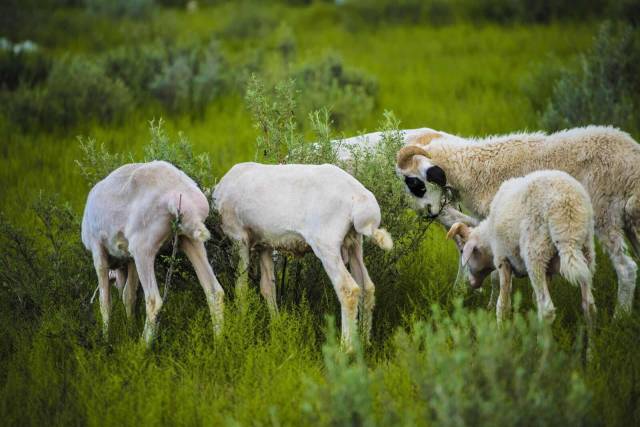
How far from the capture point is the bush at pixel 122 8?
920 inches

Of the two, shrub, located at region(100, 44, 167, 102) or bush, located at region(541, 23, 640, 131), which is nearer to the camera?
bush, located at region(541, 23, 640, 131)

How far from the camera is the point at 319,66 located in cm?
1366

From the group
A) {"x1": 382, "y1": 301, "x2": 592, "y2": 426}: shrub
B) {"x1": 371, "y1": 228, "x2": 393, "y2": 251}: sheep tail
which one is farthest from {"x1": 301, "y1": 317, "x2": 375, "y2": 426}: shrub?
{"x1": 371, "y1": 228, "x2": 393, "y2": 251}: sheep tail

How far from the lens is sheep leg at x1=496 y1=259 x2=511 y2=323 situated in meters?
5.25

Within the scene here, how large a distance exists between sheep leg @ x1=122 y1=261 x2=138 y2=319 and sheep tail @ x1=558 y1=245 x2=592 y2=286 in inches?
113

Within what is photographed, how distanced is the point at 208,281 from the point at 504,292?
6.34 feet

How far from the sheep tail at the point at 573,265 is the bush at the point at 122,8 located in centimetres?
2033

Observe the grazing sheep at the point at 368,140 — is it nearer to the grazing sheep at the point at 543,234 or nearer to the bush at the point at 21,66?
the grazing sheep at the point at 543,234

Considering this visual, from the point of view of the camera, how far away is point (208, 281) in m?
5.32

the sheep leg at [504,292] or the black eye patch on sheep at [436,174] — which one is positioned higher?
the black eye patch on sheep at [436,174]

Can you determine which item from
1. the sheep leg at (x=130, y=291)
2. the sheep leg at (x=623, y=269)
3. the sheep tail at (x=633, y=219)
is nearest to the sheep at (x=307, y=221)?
the sheep leg at (x=130, y=291)

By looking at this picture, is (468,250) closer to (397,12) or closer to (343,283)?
(343,283)

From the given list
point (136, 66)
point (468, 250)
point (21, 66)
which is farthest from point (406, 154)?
point (21, 66)

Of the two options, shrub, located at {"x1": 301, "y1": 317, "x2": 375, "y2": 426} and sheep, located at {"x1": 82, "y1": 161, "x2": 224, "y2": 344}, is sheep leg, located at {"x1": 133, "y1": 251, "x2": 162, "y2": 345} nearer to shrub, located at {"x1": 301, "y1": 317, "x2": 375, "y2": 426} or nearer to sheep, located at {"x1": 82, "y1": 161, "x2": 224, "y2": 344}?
sheep, located at {"x1": 82, "y1": 161, "x2": 224, "y2": 344}
